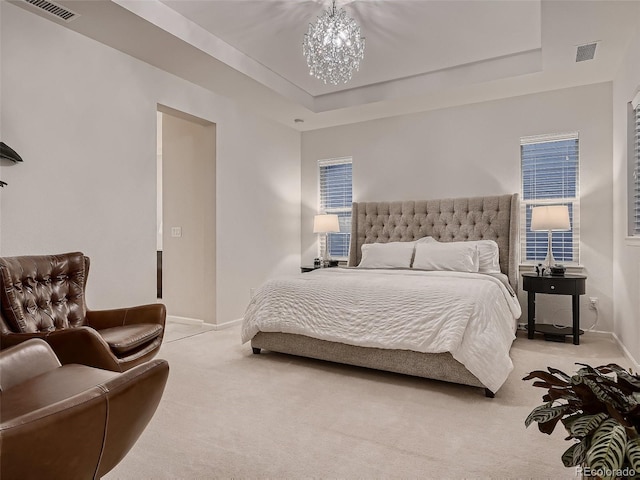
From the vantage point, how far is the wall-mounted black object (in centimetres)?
262

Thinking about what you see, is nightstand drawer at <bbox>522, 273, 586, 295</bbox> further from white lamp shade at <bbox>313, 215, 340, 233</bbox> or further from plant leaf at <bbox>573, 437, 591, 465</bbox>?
plant leaf at <bbox>573, 437, 591, 465</bbox>

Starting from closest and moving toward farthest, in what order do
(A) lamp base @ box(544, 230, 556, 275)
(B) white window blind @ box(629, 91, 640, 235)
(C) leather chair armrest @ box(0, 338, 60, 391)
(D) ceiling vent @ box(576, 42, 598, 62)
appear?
(C) leather chair armrest @ box(0, 338, 60, 391)
(B) white window blind @ box(629, 91, 640, 235)
(D) ceiling vent @ box(576, 42, 598, 62)
(A) lamp base @ box(544, 230, 556, 275)

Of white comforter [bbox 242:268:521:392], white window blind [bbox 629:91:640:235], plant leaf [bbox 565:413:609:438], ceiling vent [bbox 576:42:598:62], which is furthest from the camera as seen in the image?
ceiling vent [bbox 576:42:598:62]

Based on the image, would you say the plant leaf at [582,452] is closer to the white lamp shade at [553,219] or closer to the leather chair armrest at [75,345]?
the leather chair armrest at [75,345]

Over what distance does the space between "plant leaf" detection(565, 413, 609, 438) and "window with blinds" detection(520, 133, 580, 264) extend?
372 cm

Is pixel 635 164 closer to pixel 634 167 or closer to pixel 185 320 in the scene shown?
pixel 634 167

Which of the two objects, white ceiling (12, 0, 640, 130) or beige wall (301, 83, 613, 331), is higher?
white ceiling (12, 0, 640, 130)

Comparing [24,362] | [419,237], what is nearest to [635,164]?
[419,237]

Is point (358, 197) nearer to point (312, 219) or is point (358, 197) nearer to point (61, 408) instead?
point (312, 219)

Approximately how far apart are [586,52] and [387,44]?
5.61 feet

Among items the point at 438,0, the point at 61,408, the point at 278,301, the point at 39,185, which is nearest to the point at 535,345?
the point at 278,301

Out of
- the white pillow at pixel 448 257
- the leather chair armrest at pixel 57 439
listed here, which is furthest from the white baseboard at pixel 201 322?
the leather chair armrest at pixel 57 439

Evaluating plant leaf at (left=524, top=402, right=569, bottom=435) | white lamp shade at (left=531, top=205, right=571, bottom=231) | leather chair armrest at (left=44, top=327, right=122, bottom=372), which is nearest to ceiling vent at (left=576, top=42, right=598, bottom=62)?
white lamp shade at (left=531, top=205, right=571, bottom=231)

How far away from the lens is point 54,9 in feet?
9.15
